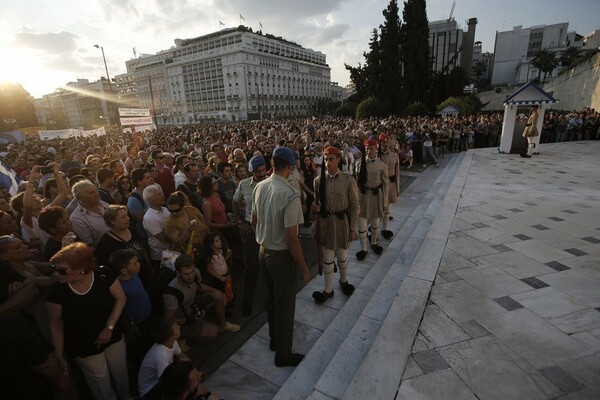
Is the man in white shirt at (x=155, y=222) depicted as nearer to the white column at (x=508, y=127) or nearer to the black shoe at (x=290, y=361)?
the black shoe at (x=290, y=361)

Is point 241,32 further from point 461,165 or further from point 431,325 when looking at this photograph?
point 431,325

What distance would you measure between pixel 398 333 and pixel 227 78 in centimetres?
9481

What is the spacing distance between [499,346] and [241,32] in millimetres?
100591

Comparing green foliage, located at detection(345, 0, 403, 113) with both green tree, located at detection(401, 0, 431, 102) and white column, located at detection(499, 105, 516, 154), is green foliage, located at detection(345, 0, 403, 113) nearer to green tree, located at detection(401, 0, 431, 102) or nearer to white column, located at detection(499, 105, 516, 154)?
green tree, located at detection(401, 0, 431, 102)

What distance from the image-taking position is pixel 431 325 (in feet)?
10.4

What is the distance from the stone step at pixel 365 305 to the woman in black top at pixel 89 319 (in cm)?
149

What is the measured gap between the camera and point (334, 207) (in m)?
3.78

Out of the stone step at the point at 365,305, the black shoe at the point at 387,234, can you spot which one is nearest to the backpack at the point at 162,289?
the stone step at the point at 365,305

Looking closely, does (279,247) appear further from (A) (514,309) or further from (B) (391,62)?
(B) (391,62)

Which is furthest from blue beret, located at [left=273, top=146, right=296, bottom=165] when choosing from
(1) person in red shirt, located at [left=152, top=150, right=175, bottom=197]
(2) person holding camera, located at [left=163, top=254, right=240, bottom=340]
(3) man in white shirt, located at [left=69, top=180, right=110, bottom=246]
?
(1) person in red shirt, located at [left=152, top=150, right=175, bottom=197]

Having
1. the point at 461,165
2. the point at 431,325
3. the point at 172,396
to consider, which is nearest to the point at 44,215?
the point at 172,396

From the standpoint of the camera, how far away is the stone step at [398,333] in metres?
2.46

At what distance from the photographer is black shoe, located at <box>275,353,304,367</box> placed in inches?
115

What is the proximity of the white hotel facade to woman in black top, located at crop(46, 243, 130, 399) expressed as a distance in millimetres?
79584
